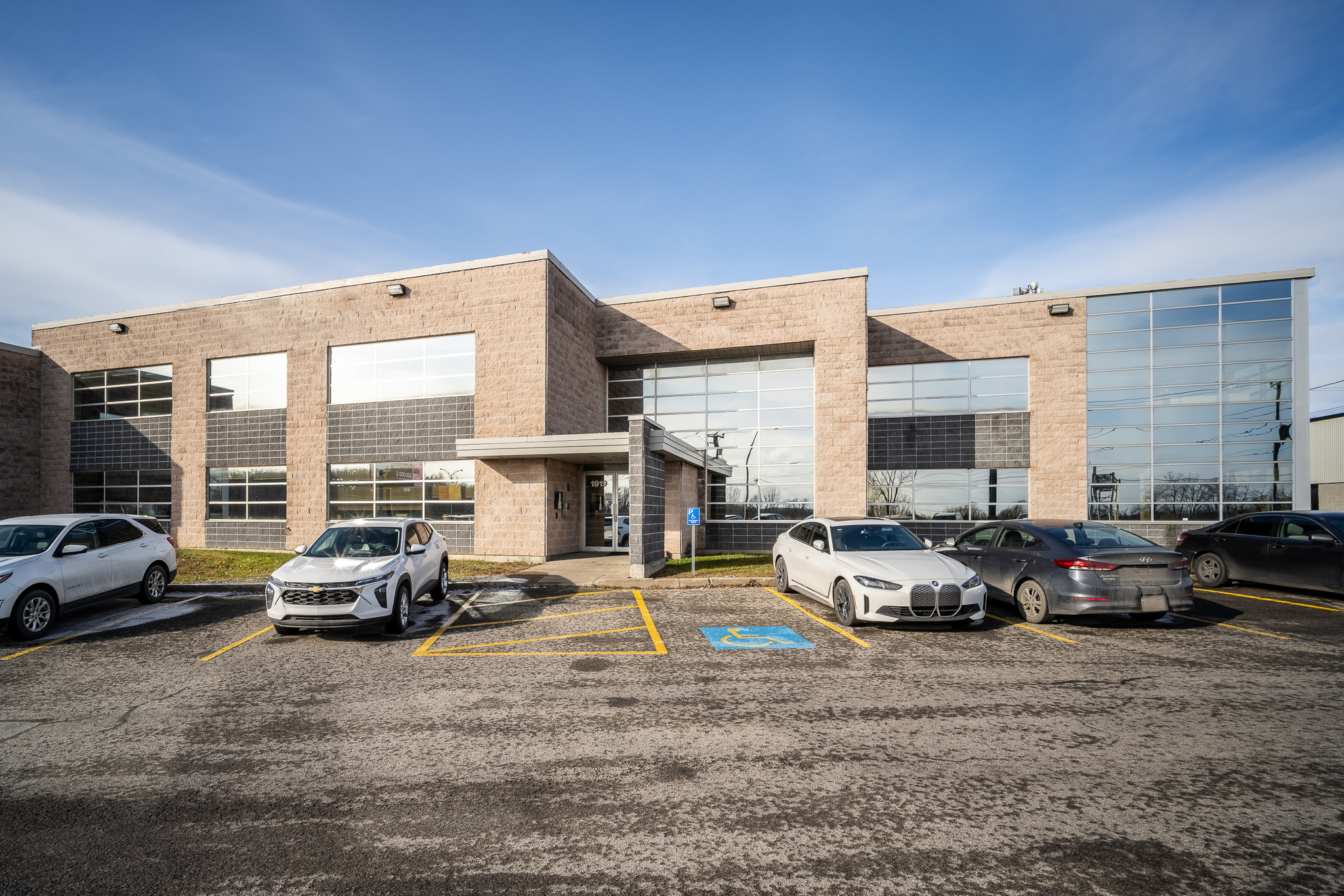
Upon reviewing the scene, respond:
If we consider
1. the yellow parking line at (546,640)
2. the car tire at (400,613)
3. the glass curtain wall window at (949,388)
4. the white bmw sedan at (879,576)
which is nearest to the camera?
the yellow parking line at (546,640)

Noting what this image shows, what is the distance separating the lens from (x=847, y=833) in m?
3.58

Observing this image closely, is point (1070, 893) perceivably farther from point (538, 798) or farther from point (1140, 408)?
point (1140, 408)

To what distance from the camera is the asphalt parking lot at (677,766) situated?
3.27 metres

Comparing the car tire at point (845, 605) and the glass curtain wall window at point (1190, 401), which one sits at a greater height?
the glass curtain wall window at point (1190, 401)

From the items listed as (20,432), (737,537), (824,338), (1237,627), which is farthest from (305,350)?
(1237,627)

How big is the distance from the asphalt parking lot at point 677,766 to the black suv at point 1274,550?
3.77 meters

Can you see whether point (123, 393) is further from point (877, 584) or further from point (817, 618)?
point (877, 584)

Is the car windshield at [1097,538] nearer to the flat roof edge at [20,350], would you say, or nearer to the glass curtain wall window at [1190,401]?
the glass curtain wall window at [1190,401]

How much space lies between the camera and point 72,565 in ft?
30.9

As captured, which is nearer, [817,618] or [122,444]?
[817,618]

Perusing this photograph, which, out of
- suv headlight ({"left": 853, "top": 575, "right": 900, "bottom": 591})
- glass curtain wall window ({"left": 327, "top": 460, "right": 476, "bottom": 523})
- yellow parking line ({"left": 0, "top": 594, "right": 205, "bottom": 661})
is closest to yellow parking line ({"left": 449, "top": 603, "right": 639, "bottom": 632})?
suv headlight ({"left": 853, "top": 575, "right": 900, "bottom": 591})

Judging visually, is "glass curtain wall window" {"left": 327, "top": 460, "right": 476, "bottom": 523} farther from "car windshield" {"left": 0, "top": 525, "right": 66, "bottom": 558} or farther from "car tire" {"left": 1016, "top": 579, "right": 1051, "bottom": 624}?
"car tire" {"left": 1016, "top": 579, "right": 1051, "bottom": 624}

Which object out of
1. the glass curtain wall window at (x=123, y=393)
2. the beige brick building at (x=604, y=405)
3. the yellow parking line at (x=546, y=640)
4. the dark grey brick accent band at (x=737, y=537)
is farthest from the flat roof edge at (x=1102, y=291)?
the glass curtain wall window at (x=123, y=393)

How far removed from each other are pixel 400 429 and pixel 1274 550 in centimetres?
2098
